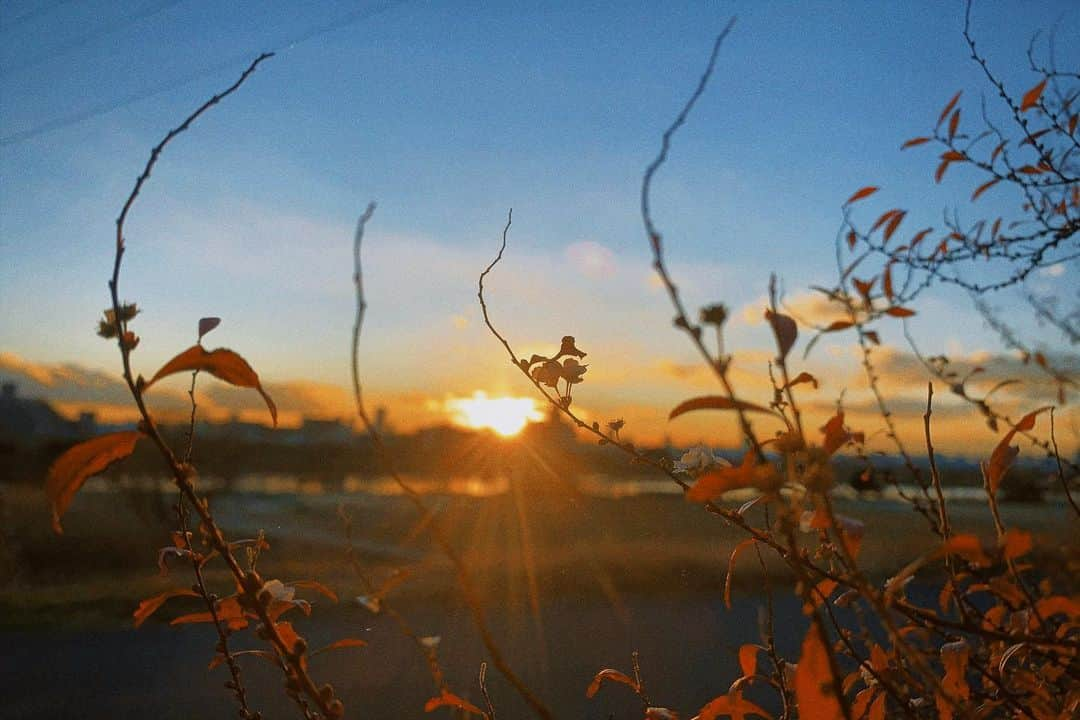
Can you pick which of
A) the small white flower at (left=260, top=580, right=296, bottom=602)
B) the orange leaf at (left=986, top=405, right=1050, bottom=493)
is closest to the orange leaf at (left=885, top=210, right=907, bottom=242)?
the orange leaf at (left=986, top=405, right=1050, bottom=493)

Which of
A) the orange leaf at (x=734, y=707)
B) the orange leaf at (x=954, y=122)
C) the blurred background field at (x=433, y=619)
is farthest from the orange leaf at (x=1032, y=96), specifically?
the orange leaf at (x=734, y=707)

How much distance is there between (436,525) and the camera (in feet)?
1.70

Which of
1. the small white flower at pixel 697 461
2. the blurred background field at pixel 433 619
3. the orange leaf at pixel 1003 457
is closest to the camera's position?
the orange leaf at pixel 1003 457

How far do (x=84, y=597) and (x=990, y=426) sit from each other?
566 cm

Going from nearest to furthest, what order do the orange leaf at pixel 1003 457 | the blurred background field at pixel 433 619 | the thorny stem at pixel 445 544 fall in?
the thorny stem at pixel 445 544 < the orange leaf at pixel 1003 457 < the blurred background field at pixel 433 619

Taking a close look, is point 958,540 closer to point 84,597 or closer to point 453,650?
point 453,650

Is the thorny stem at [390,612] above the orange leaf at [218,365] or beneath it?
beneath

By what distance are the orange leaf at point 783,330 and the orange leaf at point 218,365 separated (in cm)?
42

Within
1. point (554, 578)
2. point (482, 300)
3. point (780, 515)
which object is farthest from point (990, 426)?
point (554, 578)

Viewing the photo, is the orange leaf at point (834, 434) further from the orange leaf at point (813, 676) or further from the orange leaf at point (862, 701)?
the orange leaf at point (862, 701)

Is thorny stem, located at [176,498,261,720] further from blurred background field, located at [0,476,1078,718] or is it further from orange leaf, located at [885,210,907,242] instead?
orange leaf, located at [885,210,907,242]

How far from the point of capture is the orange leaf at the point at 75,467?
0.63 metres

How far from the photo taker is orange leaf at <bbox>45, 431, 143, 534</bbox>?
0.63 meters

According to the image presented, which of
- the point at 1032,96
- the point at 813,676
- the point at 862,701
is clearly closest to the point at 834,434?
the point at 813,676
